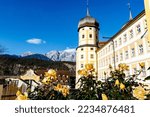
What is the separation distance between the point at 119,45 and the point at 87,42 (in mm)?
16959

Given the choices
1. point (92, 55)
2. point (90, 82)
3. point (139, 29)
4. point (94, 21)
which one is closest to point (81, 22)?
point (94, 21)

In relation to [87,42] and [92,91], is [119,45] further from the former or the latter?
[92,91]

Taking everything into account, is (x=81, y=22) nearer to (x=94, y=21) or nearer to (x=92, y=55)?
(x=94, y=21)

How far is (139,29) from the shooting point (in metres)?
23.4

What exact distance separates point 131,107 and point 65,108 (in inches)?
25.9

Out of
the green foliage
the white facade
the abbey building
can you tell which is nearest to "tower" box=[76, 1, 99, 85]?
the abbey building

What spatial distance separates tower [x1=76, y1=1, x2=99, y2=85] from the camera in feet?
Result: 150

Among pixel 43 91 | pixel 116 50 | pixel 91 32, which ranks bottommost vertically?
pixel 43 91

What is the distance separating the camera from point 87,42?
1852 inches

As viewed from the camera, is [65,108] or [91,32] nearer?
[65,108]

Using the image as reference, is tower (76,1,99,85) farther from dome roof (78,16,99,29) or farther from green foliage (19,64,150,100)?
green foliage (19,64,150,100)

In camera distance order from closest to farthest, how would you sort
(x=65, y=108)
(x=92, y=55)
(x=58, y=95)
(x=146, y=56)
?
(x=65, y=108) < (x=58, y=95) < (x=146, y=56) < (x=92, y=55)

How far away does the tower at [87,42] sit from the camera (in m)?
45.8

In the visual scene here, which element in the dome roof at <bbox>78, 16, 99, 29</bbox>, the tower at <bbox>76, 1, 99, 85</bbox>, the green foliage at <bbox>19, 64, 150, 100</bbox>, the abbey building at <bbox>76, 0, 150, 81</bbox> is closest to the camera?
the green foliage at <bbox>19, 64, 150, 100</bbox>
